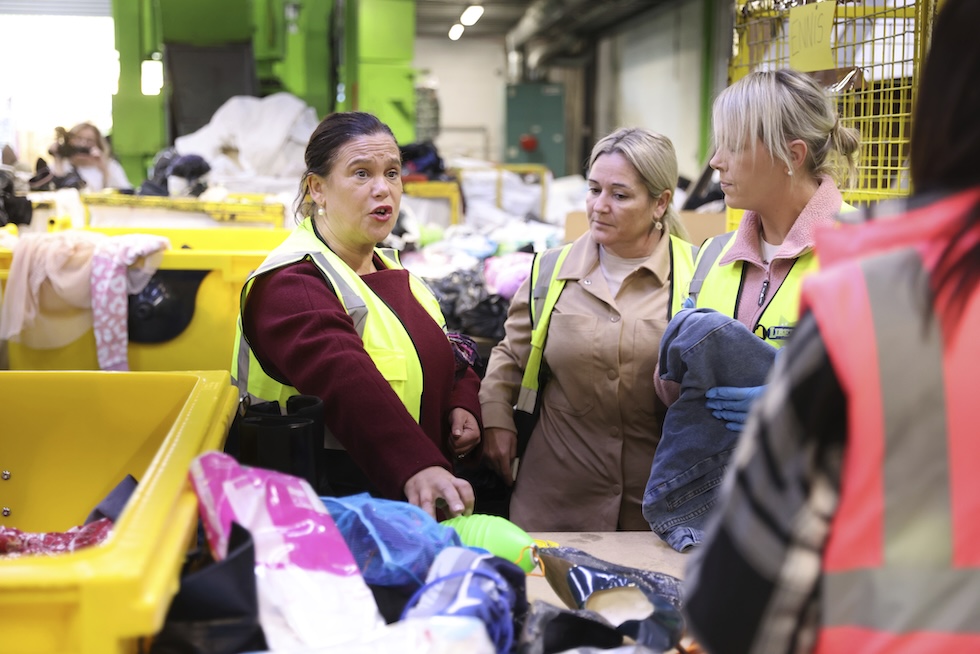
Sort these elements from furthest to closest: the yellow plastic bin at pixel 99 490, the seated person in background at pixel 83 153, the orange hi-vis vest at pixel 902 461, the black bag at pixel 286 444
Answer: the seated person in background at pixel 83 153 → the black bag at pixel 286 444 → the yellow plastic bin at pixel 99 490 → the orange hi-vis vest at pixel 902 461

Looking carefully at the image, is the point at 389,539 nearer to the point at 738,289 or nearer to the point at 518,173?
the point at 738,289

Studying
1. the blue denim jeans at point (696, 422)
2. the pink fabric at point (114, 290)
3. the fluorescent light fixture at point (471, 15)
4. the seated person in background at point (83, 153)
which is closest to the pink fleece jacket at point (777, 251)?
the blue denim jeans at point (696, 422)

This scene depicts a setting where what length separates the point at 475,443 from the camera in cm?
225

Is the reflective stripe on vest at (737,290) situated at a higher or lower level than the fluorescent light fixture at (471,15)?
→ lower

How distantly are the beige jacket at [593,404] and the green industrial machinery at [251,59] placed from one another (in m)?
5.37

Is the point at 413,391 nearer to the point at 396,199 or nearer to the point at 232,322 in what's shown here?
the point at 396,199

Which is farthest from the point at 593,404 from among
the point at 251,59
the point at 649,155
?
the point at 251,59

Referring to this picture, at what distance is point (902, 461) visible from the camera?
30.7 inches

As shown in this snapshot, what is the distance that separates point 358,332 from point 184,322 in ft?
4.60

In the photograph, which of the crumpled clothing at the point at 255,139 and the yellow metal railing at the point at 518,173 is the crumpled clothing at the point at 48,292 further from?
the yellow metal railing at the point at 518,173

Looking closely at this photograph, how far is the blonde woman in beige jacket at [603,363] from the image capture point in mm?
2482

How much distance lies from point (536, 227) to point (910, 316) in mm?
4717

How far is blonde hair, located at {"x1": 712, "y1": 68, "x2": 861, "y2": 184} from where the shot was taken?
2.00 metres

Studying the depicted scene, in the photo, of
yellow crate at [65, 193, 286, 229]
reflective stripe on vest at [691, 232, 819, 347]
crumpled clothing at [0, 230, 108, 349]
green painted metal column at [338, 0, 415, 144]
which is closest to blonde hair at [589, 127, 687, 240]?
reflective stripe on vest at [691, 232, 819, 347]
